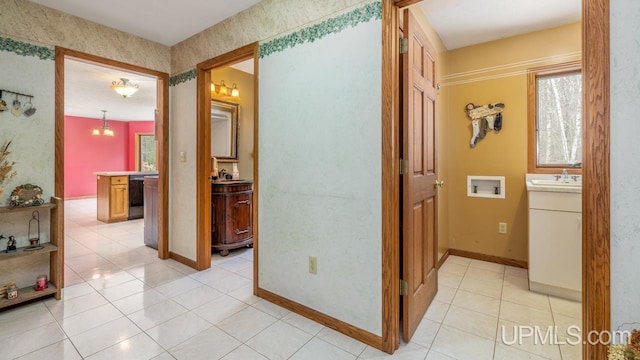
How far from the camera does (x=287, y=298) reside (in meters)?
2.22

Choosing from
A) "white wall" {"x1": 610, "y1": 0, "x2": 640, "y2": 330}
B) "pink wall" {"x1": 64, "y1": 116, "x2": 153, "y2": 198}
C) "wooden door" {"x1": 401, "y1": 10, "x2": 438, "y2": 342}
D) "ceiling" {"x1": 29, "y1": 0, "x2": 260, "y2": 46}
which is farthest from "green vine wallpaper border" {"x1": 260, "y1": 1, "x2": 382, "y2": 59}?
"pink wall" {"x1": 64, "y1": 116, "x2": 153, "y2": 198}

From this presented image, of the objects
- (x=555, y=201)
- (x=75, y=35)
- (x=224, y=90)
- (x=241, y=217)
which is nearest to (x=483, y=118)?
(x=555, y=201)

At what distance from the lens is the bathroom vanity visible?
7.59ft

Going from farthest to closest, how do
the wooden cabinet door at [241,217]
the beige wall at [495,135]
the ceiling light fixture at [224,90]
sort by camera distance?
the ceiling light fixture at [224,90]
the wooden cabinet door at [241,217]
the beige wall at [495,135]

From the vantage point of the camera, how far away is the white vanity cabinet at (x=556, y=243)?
7.59 ft

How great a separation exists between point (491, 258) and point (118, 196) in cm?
625

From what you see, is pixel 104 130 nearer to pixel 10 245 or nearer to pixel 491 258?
pixel 10 245

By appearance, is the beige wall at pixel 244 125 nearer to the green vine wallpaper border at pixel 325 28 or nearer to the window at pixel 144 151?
the green vine wallpaper border at pixel 325 28

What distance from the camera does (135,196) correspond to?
5.66 metres

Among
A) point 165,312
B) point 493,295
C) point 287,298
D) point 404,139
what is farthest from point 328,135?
point 493,295

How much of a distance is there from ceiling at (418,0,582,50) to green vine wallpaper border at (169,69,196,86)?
2366mm

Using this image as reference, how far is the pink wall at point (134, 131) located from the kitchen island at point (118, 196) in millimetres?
3924

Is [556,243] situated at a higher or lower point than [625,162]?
lower

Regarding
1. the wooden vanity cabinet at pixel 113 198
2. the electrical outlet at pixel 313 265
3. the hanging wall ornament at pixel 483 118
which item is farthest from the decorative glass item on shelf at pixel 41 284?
the hanging wall ornament at pixel 483 118
